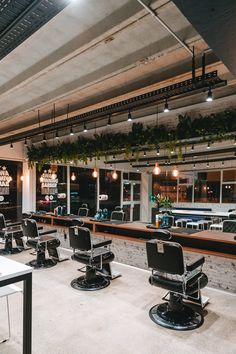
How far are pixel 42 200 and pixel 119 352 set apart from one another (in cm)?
682

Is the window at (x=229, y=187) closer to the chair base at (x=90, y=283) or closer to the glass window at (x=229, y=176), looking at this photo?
the glass window at (x=229, y=176)

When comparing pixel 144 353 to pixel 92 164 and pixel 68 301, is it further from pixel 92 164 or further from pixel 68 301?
pixel 92 164

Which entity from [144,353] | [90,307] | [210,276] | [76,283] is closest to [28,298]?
[144,353]

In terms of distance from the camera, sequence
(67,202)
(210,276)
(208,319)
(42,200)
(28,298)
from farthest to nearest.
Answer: (67,202)
(42,200)
(210,276)
(208,319)
(28,298)

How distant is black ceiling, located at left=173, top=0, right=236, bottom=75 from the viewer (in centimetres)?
152

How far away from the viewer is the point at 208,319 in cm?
312

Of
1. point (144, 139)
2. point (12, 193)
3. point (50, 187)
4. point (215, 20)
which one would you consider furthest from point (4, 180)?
point (215, 20)

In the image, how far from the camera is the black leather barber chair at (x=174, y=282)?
112 inches

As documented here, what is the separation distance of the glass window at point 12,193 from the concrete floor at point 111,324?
4434 mm

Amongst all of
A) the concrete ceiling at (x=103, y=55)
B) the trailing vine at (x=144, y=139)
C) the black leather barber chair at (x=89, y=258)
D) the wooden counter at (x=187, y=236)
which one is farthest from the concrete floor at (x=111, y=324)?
the concrete ceiling at (x=103, y=55)

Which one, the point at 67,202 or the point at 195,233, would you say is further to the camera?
the point at 67,202

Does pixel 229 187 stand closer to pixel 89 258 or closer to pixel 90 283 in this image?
pixel 90 283

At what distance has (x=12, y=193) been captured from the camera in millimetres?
8164

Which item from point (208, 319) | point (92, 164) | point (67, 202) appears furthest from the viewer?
point (92, 164)
